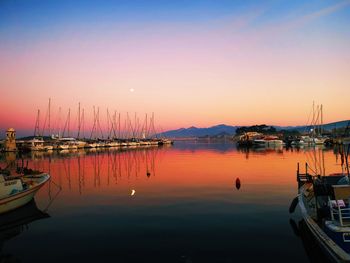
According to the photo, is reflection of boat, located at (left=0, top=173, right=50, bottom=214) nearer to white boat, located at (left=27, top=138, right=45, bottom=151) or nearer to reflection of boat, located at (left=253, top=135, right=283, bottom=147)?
white boat, located at (left=27, top=138, right=45, bottom=151)

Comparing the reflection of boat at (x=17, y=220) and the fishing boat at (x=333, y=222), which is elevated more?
the fishing boat at (x=333, y=222)

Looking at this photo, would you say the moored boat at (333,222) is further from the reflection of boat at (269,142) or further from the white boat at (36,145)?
the reflection of boat at (269,142)

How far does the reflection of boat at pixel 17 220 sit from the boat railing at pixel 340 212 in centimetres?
1540

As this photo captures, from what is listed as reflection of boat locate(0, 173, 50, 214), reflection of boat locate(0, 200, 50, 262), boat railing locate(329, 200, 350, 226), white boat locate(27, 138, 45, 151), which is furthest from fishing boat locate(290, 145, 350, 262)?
white boat locate(27, 138, 45, 151)

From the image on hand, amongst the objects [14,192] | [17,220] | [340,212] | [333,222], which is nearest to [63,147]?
[14,192]

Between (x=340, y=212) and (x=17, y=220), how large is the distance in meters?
20.8

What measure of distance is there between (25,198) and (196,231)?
583 inches

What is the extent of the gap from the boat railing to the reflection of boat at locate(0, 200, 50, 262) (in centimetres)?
1540

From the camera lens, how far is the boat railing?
13.2 m

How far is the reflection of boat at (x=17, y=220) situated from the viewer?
63.7 ft

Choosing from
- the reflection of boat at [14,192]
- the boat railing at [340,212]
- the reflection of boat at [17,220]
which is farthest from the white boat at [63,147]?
the boat railing at [340,212]

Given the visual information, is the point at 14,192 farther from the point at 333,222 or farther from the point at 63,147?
the point at 63,147

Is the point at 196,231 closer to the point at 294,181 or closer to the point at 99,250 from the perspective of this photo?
the point at 99,250

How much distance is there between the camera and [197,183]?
39.6 meters
